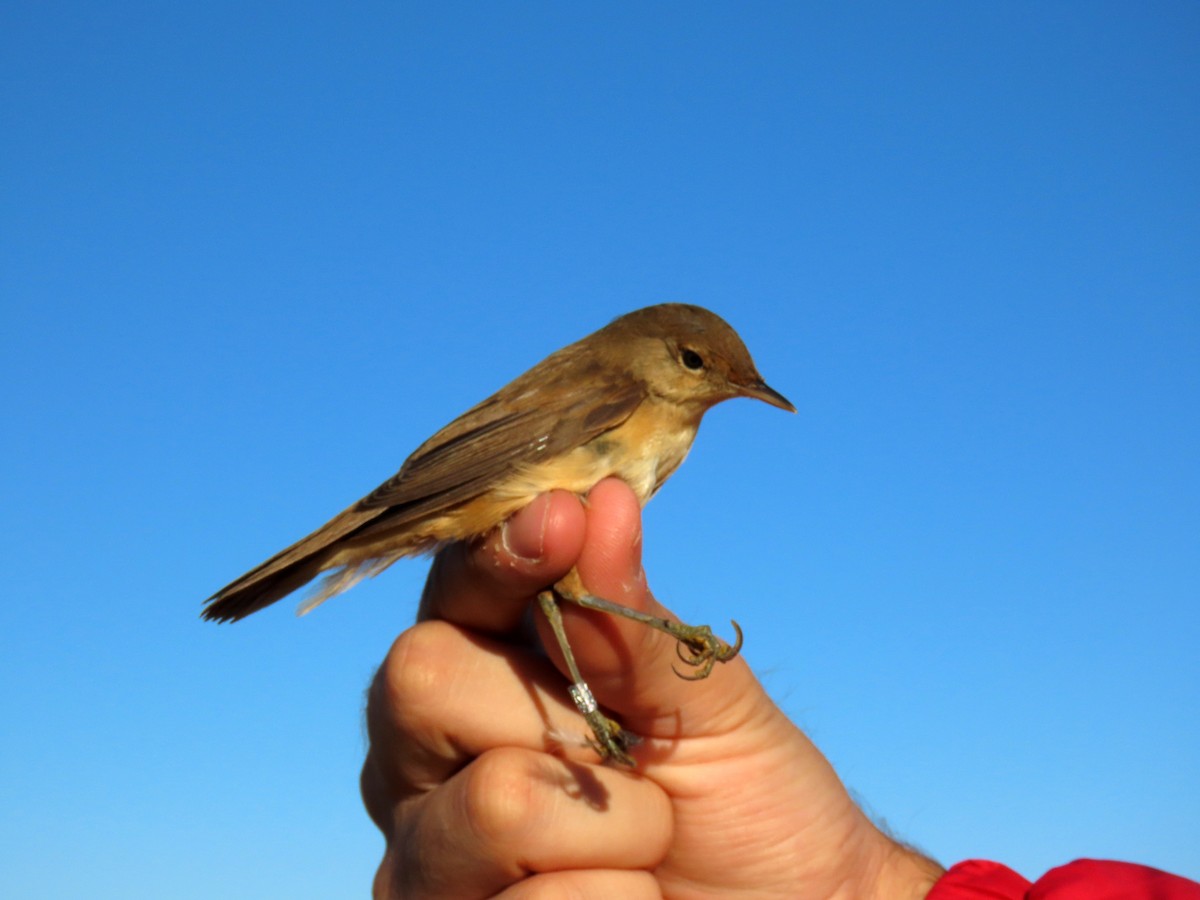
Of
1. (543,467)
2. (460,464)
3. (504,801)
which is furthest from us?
(460,464)

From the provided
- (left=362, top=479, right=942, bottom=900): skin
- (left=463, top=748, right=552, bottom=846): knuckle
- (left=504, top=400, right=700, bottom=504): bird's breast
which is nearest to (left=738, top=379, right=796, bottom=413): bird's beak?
(left=504, top=400, right=700, bottom=504): bird's breast

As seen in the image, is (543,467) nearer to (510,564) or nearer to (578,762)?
(510,564)

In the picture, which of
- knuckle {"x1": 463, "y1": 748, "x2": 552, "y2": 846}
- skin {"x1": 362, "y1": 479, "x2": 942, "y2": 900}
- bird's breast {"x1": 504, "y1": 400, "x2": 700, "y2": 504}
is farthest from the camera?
bird's breast {"x1": 504, "y1": 400, "x2": 700, "y2": 504}

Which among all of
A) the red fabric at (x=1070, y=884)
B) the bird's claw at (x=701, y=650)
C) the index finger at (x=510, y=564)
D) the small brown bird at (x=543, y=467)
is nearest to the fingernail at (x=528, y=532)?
the index finger at (x=510, y=564)

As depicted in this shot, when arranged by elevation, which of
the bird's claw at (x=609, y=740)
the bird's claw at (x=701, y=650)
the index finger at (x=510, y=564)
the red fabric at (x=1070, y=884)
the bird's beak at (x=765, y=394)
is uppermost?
the bird's beak at (x=765, y=394)

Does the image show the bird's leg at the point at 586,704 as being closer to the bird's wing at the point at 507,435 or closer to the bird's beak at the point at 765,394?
the bird's wing at the point at 507,435

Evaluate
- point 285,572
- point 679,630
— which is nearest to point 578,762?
point 679,630

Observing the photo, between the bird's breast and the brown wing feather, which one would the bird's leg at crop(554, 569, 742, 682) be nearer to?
the bird's breast
